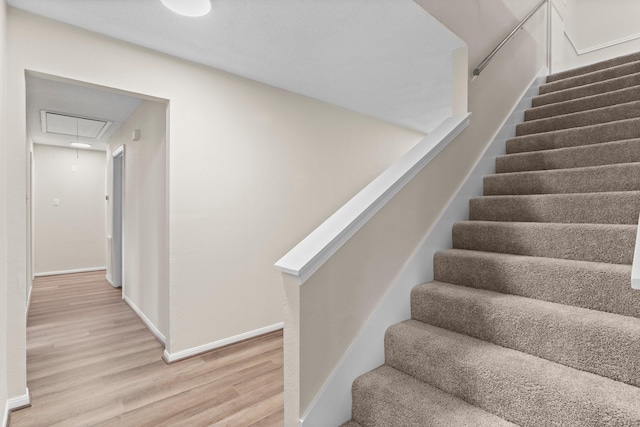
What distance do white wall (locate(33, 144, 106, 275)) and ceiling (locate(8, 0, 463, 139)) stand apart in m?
3.08

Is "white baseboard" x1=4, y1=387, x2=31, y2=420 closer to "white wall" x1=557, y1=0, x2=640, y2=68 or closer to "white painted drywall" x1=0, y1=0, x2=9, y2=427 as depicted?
"white painted drywall" x1=0, y1=0, x2=9, y2=427

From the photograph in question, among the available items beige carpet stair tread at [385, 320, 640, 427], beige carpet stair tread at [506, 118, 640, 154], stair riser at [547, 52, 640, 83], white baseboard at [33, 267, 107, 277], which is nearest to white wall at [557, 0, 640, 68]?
stair riser at [547, 52, 640, 83]

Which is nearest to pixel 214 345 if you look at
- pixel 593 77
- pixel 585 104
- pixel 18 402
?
pixel 18 402

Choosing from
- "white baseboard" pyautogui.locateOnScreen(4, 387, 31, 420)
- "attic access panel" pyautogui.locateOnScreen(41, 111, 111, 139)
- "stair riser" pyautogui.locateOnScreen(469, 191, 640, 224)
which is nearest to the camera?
"stair riser" pyautogui.locateOnScreen(469, 191, 640, 224)

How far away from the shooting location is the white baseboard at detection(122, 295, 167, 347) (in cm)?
281

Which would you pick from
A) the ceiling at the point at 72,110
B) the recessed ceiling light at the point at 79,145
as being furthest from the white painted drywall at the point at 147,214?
the recessed ceiling light at the point at 79,145

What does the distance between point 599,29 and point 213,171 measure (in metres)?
5.71

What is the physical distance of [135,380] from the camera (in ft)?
7.23

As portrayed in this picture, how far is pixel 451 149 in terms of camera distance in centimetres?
211

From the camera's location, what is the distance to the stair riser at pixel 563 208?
157cm

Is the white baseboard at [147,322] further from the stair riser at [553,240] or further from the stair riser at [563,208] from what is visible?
the stair riser at [563,208]

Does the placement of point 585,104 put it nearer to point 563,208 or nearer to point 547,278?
point 563,208

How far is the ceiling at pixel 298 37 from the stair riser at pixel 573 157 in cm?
95

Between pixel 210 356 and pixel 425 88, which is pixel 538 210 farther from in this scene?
pixel 210 356
